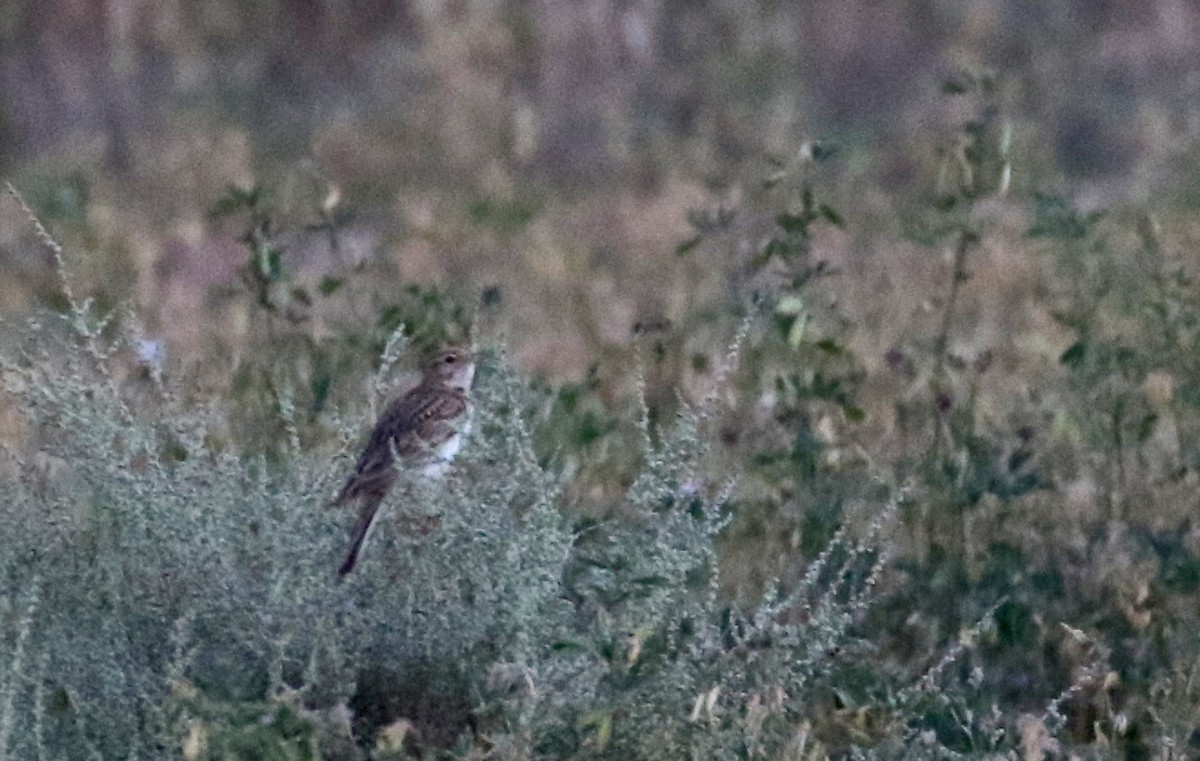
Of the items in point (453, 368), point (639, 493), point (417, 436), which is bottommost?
point (639, 493)

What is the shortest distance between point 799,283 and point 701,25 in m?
7.38

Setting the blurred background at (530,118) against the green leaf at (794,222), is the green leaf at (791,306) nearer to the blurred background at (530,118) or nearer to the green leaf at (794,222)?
the green leaf at (794,222)

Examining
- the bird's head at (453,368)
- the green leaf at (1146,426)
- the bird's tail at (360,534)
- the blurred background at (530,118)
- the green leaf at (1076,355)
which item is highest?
the blurred background at (530,118)

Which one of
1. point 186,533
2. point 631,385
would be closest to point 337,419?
point 186,533

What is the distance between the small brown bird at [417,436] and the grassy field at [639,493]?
0.05 metres

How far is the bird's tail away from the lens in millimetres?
4613

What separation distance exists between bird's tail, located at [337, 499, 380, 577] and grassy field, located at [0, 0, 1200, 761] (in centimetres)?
3

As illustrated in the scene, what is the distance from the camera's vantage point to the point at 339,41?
1293 centimetres

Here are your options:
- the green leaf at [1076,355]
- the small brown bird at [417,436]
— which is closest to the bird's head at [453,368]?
the small brown bird at [417,436]

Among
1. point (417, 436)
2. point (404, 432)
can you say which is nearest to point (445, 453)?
point (417, 436)

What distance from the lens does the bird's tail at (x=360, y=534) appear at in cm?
461

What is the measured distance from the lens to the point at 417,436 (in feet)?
17.6

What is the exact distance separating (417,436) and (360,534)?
0.65 m

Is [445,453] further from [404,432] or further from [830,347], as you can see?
[830,347]
